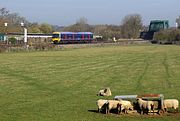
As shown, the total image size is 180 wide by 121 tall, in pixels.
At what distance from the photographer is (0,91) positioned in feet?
76.2

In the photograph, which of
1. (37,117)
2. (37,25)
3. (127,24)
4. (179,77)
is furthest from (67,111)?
(127,24)

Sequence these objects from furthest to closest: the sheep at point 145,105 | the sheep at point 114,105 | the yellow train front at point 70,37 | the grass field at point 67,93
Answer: the yellow train front at point 70,37 < the sheep at point 114,105 < the grass field at point 67,93 < the sheep at point 145,105

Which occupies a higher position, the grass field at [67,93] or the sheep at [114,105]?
the sheep at [114,105]

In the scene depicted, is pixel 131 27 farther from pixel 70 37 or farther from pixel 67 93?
pixel 67 93

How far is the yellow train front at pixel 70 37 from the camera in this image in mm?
116444

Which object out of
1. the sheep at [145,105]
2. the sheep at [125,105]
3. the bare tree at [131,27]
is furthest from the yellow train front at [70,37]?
the sheep at [145,105]

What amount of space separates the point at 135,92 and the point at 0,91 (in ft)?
23.9

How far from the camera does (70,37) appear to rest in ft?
394

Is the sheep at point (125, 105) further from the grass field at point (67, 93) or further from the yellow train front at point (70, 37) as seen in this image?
the yellow train front at point (70, 37)

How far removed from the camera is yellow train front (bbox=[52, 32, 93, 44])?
4584 inches

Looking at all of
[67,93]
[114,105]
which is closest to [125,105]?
[114,105]

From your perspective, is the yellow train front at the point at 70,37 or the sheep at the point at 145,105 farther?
the yellow train front at the point at 70,37

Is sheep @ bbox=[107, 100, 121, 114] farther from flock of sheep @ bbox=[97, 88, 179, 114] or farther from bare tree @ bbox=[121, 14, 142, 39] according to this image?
bare tree @ bbox=[121, 14, 142, 39]

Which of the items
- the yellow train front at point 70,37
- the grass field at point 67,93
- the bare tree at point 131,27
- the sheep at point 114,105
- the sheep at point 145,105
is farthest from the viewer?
the bare tree at point 131,27
